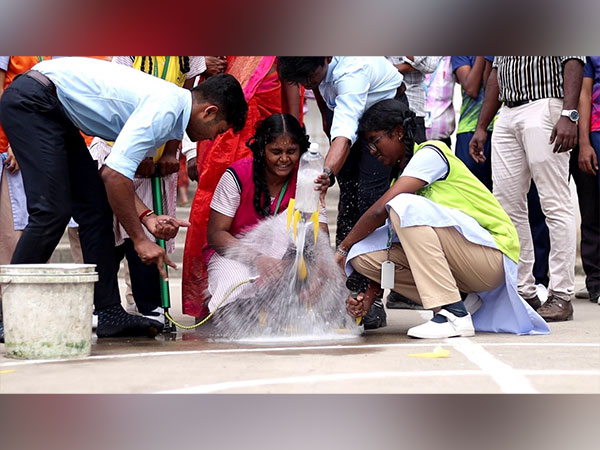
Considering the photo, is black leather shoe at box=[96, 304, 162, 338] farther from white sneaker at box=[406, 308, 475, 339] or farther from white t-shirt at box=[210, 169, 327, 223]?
white sneaker at box=[406, 308, 475, 339]

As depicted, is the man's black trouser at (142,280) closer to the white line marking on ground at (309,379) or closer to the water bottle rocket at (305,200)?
the water bottle rocket at (305,200)

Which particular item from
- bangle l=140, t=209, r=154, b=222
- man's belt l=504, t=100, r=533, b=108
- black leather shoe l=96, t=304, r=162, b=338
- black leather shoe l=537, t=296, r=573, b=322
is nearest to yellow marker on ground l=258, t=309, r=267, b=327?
black leather shoe l=96, t=304, r=162, b=338

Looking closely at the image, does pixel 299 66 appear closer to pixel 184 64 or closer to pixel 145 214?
pixel 184 64

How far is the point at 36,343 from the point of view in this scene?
3812mm

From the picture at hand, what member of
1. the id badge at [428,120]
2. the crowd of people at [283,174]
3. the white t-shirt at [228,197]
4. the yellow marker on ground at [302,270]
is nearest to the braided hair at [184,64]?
the crowd of people at [283,174]

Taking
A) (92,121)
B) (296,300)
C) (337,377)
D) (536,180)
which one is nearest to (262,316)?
(296,300)

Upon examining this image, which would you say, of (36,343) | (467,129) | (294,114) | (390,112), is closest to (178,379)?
(36,343)

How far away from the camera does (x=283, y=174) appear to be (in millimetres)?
4945

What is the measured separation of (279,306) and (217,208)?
71 cm

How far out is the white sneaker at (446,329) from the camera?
175 inches

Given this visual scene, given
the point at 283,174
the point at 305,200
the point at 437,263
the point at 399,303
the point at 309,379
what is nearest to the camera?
the point at 309,379

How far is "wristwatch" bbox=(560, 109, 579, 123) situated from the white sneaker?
1.50 metres

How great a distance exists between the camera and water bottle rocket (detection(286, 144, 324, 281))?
4.71m

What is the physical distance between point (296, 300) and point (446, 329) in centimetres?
83
